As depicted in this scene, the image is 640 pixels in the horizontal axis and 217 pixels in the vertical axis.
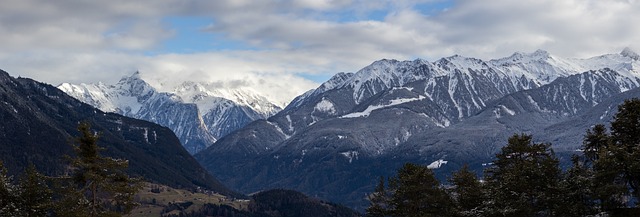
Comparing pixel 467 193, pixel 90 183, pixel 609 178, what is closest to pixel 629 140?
pixel 609 178

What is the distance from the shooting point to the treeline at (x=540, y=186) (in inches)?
2768

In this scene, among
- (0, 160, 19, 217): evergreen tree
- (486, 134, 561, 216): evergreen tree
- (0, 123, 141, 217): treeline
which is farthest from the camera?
(486, 134, 561, 216): evergreen tree

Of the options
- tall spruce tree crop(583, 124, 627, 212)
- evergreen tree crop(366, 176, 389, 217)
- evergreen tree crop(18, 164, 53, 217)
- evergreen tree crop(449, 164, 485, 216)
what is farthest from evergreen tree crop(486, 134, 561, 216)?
evergreen tree crop(18, 164, 53, 217)

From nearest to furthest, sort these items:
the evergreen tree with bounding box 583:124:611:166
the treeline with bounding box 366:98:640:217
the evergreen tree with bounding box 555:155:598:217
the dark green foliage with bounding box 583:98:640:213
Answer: the dark green foliage with bounding box 583:98:640:213, the treeline with bounding box 366:98:640:217, the evergreen tree with bounding box 555:155:598:217, the evergreen tree with bounding box 583:124:611:166

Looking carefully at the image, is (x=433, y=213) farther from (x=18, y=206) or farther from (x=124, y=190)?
(x=18, y=206)

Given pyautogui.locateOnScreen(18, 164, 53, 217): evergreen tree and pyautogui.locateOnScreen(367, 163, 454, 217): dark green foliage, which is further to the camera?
pyautogui.locateOnScreen(367, 163, 454, 217): dark green foliage

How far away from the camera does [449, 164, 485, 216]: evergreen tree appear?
77.9 metres

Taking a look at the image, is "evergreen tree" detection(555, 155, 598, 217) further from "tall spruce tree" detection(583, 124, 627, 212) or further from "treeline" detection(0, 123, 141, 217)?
"treeline" detection(0, 123, 141, 217)

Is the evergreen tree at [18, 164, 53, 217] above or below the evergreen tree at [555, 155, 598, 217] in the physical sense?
above

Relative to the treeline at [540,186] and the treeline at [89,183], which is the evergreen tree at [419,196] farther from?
the treeline at [89,183]

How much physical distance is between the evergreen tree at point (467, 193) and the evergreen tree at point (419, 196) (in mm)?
1706

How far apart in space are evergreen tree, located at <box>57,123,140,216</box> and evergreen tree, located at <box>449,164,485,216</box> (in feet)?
118

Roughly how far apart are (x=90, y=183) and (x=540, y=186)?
46.3m

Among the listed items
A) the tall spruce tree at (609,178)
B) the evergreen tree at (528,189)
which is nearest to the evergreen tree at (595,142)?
the tall spruce tree at (609,178)
